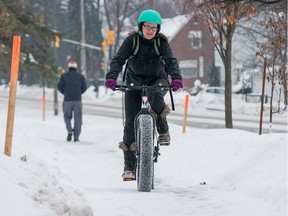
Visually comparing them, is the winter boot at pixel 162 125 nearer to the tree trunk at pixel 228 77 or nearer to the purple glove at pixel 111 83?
the purple glove at pixel 111 83

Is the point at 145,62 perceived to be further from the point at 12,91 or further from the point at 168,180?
the point at 168,180

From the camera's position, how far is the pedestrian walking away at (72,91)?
14.9m

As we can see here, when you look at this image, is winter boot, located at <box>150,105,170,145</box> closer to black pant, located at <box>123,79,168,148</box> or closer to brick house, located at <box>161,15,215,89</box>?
black pant, located at <box>123,79,168,148</box>

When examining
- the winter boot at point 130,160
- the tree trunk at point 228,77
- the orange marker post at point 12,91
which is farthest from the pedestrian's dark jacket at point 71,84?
the orange marker post at point 12,91

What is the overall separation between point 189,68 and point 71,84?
5481 cm

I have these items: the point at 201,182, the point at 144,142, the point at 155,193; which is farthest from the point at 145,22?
the point at 201,182

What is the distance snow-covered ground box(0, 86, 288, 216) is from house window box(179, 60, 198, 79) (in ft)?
185

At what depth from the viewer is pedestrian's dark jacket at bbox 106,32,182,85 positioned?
6.81 metres

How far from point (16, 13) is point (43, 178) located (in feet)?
66.3

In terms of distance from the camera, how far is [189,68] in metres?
69.1

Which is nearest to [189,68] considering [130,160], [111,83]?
[130,160]

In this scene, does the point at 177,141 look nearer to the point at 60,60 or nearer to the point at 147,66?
the point at 147,66

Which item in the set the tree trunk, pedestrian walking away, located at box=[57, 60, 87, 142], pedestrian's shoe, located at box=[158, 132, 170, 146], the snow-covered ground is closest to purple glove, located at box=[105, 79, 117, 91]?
pedestrian's shoe, located at box=[158, 132, 170, 146]

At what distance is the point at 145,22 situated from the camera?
6.64 meters
